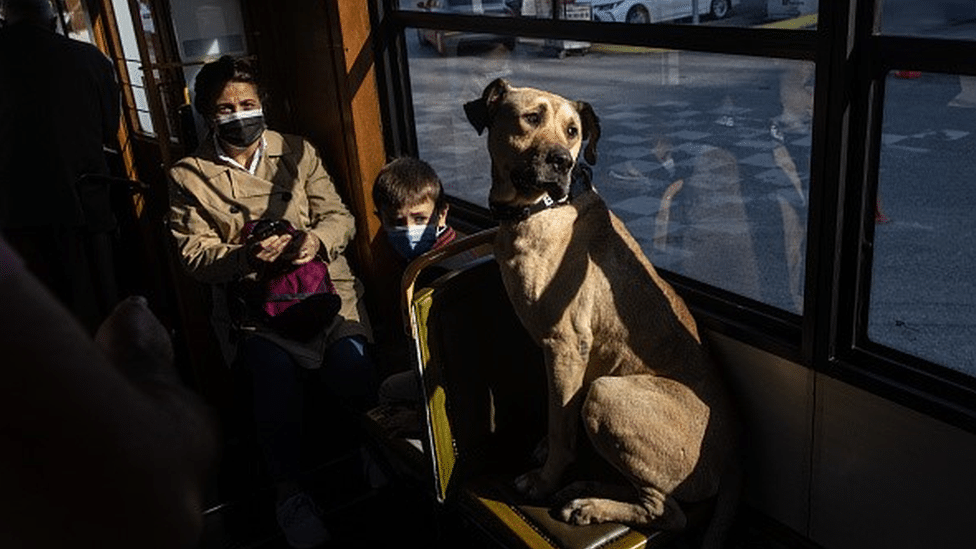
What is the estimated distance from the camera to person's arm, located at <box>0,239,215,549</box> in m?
0.92

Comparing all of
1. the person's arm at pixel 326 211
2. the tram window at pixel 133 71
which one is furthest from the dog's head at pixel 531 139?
the tram window at pixel 133 71

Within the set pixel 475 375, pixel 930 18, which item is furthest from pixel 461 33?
pixel 930 18

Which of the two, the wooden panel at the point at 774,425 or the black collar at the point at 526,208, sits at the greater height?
the black collar at the point at 526,208

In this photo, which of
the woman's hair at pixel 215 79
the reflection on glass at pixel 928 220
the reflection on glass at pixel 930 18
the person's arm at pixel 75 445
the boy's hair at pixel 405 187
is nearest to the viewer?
the person's arm at pixel 75 445

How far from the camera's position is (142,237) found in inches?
200

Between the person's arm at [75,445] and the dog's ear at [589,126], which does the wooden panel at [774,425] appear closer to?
the dog's ear at [589,126]

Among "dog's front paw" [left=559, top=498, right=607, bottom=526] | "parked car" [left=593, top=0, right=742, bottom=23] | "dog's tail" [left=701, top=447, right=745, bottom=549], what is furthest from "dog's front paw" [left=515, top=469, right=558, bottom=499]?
"parked car" [left=593, top=0, right=742, bottom=23]

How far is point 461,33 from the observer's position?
383cm

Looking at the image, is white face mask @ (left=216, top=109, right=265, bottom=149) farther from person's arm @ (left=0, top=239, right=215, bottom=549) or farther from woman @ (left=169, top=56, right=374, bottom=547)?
person's arm @ (left=0, top=239, right=215, bottom=549)

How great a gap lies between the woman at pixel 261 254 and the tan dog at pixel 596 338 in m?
1.04

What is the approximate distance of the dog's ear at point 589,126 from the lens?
2750 mm

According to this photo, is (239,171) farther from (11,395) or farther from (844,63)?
(11,395)

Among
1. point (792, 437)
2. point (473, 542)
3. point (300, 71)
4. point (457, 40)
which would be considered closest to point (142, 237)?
point (300, 71)

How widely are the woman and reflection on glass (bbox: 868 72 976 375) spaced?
6.48 feet
